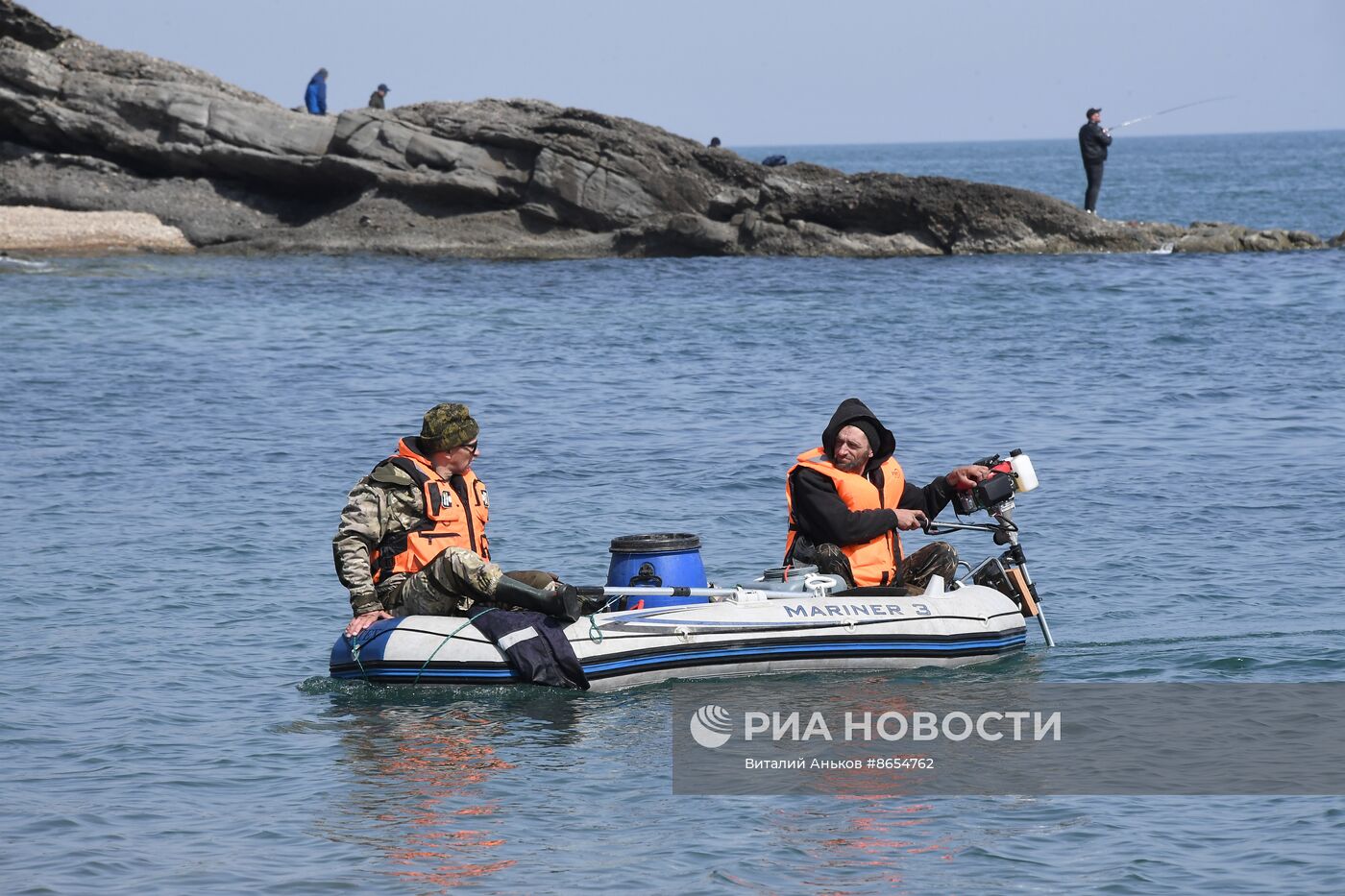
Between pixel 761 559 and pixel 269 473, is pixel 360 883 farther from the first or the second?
pixel 269 473

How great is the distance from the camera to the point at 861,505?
8875mm

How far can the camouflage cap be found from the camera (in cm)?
823

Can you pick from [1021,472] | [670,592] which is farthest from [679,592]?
[1021,472]

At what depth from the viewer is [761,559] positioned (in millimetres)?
11891

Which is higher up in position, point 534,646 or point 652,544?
point 652,544

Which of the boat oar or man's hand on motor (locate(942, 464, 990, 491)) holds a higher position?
man's hand on motor (locate(942, 464, 990, 491))

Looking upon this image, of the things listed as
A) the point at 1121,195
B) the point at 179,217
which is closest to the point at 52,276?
the point at 179,217

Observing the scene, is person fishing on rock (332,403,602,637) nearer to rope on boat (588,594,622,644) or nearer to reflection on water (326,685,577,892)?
rope on boat (588,594,622,644)

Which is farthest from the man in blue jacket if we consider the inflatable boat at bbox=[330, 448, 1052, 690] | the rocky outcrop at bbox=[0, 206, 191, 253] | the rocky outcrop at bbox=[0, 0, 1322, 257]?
the inflatable boat at bbox=[330, 448, 1052, 690]

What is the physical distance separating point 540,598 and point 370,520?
0.91 m

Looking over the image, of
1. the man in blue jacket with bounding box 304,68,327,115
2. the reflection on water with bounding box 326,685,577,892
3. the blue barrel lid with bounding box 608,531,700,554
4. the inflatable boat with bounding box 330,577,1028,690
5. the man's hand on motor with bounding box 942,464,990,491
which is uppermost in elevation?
the man in blue jacket with bounding box 304,68,327,115

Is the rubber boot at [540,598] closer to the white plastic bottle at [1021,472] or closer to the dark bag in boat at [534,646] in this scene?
the dark bag in boat at [534,646]

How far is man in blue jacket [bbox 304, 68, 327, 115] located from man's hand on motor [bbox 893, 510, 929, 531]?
1134 inches

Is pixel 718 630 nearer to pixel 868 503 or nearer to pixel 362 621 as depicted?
pixel 868 503
